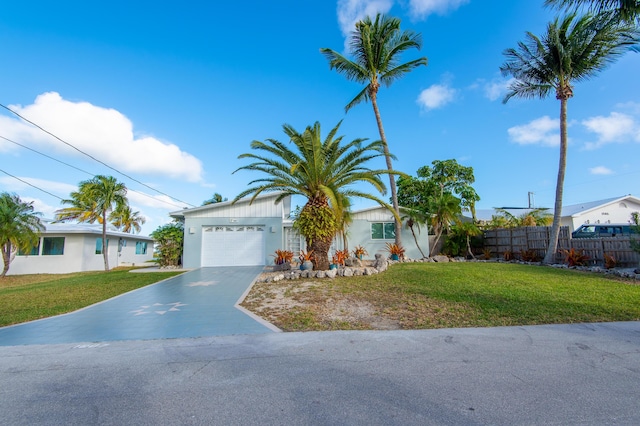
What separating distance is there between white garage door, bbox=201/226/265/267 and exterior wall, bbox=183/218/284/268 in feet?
0.75

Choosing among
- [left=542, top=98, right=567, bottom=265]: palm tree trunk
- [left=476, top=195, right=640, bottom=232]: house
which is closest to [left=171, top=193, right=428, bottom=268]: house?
[left=542, top=98, right=567, bottom=265]: palm tree trunk

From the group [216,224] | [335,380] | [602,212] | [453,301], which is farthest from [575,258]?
[216,224]

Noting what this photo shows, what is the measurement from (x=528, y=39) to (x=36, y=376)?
58.2 feet

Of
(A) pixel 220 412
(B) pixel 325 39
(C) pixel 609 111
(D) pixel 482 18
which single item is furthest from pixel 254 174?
(C) pixel 609 111

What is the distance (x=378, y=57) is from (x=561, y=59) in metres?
7.62

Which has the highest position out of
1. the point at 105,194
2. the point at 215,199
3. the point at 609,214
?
the point at 215,199

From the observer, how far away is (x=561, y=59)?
1221cm

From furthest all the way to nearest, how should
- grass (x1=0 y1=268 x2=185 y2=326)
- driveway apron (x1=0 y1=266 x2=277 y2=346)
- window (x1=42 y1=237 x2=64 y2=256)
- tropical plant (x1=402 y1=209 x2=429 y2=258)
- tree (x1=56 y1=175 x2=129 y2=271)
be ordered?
tree (x1=56 y1=175 x2=129 y2=271) < window (x1=42 y1=237 x2=64 y2=256) < tropical plant (x1=402 y1=209 x2=429 y2=258) < grass (x1=0 y1=268 x2=185 y2=326) < driveway apron (x1=0 y1=266 x2=277 y2=346)

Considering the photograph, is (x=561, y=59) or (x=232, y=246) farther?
(x=232, y=246)

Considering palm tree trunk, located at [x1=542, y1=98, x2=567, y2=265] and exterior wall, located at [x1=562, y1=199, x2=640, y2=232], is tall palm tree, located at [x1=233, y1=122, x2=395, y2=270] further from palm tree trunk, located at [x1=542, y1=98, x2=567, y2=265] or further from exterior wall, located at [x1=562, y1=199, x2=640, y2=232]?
exterior wall, located at [x1=562, y1=199, x2=640, y2=232]

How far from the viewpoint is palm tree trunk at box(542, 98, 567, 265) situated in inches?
494

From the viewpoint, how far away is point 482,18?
1170cm

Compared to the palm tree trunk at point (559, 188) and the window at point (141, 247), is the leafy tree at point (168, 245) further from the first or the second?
the palm tree trunk at point (559, 188)

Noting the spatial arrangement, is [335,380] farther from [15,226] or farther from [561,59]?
[15,226]
